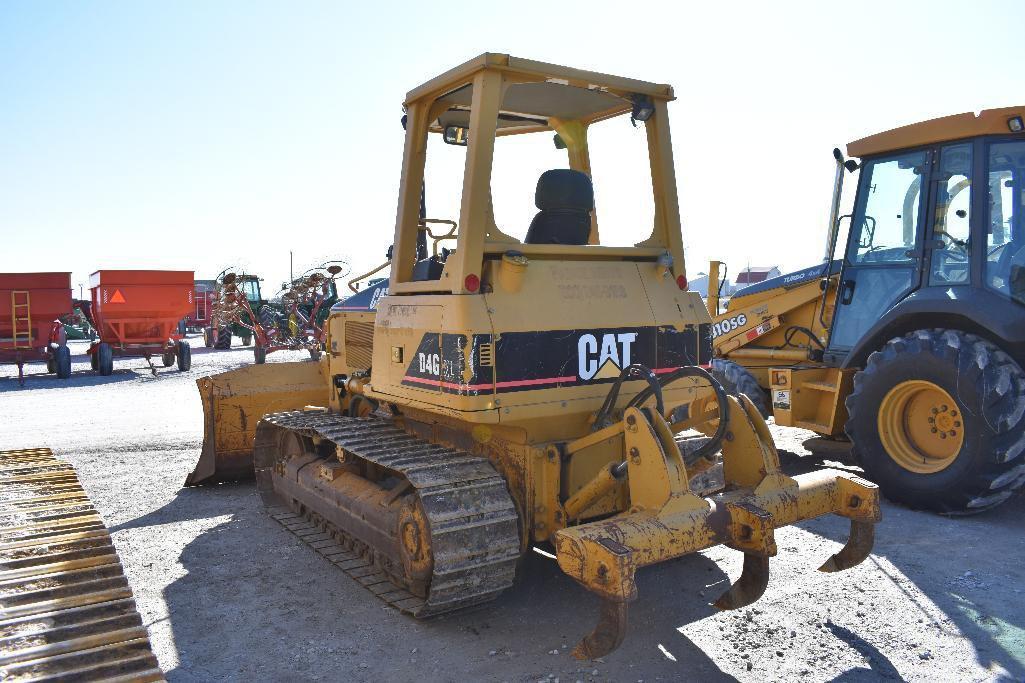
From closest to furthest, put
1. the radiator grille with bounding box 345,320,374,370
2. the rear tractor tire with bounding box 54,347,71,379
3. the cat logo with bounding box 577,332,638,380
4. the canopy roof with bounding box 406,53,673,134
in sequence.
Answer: the canopy roof with bounding box 406,53,673,134
the cat logo with bounding box 577,332,638,380
the radiator grille with bounding box 345,320,374,370
the rear tractor tire with bounding box 54,347,71,379

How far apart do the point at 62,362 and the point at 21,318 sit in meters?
1.17

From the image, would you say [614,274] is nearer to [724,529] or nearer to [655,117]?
[655,117]

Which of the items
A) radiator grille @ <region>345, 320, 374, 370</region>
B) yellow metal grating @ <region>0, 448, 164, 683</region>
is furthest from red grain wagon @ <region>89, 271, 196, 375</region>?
yellow metal grating @ <region>0, 448, 164, 683</region>

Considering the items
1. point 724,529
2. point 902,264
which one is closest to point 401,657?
point 724,529

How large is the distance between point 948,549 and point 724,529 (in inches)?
93.0

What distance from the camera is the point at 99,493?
23.6ft

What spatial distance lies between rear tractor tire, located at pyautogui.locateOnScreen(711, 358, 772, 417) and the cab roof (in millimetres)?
2371

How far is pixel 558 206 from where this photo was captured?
15.6 feet

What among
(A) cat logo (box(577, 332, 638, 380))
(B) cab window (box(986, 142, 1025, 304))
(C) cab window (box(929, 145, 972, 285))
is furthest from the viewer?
(C) cab window (box(929, 145, 972, 285))

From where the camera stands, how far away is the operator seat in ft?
15.6

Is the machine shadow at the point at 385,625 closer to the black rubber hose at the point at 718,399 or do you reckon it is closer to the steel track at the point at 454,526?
the steel track at the point at 454,526

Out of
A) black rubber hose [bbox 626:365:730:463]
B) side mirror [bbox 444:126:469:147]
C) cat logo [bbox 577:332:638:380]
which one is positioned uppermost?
side mirror [bbox 444:126:469:147]

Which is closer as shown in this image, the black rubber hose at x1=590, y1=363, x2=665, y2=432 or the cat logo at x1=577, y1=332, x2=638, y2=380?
the black rubber hose at x1=590, y1=363, x2=665, y2=432

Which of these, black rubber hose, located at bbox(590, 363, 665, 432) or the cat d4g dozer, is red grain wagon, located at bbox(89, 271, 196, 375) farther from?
black rubber hose, located at bbox(590, 363, 665, 432)
